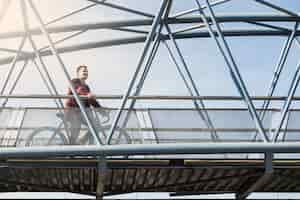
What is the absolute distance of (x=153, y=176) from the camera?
15.6 metres

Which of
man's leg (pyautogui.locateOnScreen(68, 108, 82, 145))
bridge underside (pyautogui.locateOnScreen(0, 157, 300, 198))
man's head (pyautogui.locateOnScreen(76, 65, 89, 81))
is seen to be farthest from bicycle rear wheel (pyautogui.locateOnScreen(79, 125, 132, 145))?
man's head (pyautogui.locateOnScreen(76, 65, 89, 81))

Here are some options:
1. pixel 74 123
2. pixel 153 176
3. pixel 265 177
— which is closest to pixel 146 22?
pixel 153 176

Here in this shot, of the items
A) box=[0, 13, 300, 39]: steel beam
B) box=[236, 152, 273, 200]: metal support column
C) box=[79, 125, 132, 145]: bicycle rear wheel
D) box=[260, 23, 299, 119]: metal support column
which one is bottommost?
box=[236, 152, 273, 200]: metal support column

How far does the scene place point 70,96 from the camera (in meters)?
15.3

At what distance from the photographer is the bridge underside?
14273mm

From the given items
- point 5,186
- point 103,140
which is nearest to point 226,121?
point 103,140

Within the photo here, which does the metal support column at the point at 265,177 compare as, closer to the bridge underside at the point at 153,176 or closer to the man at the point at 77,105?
the bridge underside at the point at 153,176

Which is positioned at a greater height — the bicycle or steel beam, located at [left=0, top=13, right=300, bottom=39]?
steel beam, located at [left=0, top=13, right=300, bottom=39]

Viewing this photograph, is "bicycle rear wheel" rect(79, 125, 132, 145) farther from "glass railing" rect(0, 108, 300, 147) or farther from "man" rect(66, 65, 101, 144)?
"man" rect(66, 65, 101, 144)

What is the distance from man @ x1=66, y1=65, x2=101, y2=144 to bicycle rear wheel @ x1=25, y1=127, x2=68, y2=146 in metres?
0.26

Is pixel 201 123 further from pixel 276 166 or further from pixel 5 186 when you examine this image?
pixel 5 186

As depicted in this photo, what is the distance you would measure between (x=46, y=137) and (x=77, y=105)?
54.3 inches

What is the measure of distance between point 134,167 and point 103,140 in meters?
1.00

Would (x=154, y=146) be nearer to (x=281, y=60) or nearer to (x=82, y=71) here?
(x=82, y=71)
